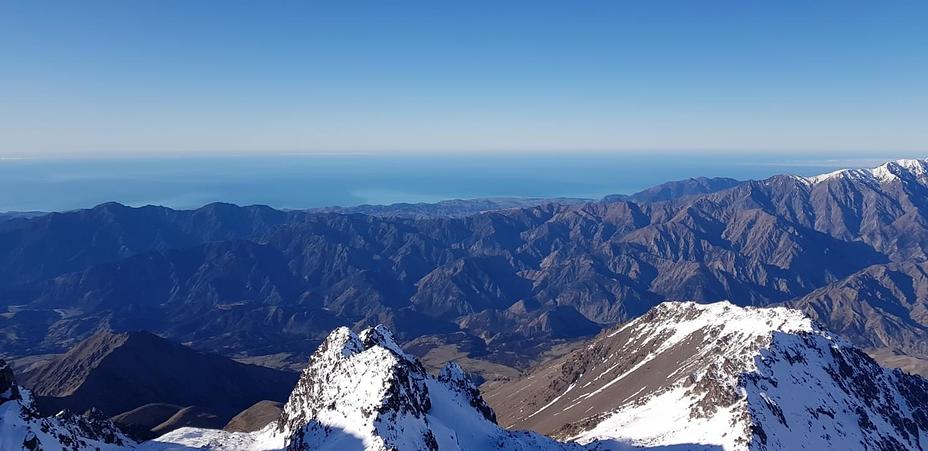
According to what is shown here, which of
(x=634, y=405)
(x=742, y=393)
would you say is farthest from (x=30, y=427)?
(x=634, y=405)

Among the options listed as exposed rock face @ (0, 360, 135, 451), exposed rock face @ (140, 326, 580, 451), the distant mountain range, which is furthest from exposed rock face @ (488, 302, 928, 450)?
exposed rock face @ (0, 360, 135, 451)

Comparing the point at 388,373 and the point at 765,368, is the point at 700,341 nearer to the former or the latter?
the point at 765,368

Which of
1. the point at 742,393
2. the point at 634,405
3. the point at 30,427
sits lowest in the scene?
the point at 634,405

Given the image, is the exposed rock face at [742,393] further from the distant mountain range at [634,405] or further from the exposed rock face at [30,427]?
the exposed rock face at [30,427]

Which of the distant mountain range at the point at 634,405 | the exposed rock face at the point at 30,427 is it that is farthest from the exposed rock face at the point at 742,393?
the exposed rock face at the point at 30,427

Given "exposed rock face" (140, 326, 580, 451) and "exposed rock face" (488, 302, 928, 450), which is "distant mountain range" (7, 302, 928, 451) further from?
"exposed rock face" (488, 302, 928, 450)

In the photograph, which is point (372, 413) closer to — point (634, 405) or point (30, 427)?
point (30, 427)

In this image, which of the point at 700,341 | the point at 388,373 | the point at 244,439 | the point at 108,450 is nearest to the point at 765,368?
the point at 700,341
